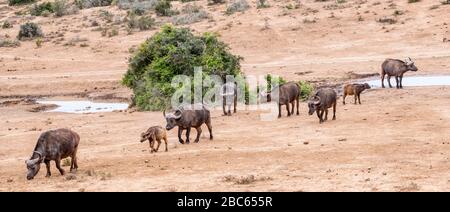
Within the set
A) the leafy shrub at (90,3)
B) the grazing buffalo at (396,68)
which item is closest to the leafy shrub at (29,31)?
the leafy shrub at (90,3)

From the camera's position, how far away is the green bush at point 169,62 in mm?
31527

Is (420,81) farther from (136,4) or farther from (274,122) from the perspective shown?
(136,4)

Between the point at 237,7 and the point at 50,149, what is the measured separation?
44.7 meters

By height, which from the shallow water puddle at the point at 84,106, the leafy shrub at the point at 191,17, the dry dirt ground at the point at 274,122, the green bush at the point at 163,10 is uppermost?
the green bush at the point at 163,10

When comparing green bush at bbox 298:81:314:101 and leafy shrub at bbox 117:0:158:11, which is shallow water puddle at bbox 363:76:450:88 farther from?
leafy shrub at bbox 117:0:158:11

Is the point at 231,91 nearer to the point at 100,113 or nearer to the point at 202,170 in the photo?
the point at 100,113

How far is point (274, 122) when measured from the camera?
2475 cm

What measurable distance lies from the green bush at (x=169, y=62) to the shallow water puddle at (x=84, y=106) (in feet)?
4.60

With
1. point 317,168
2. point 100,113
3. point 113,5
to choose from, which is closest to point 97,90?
point 100,113

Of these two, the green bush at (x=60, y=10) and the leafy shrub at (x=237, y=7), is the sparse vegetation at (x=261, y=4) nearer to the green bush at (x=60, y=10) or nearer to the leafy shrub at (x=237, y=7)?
the leafy shrub at (x=237, y=7)

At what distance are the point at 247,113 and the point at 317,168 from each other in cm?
1146

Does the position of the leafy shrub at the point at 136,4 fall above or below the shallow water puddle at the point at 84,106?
above

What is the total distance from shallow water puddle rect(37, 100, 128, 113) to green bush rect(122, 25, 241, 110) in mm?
1401

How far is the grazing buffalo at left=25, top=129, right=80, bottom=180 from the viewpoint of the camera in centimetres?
1622
